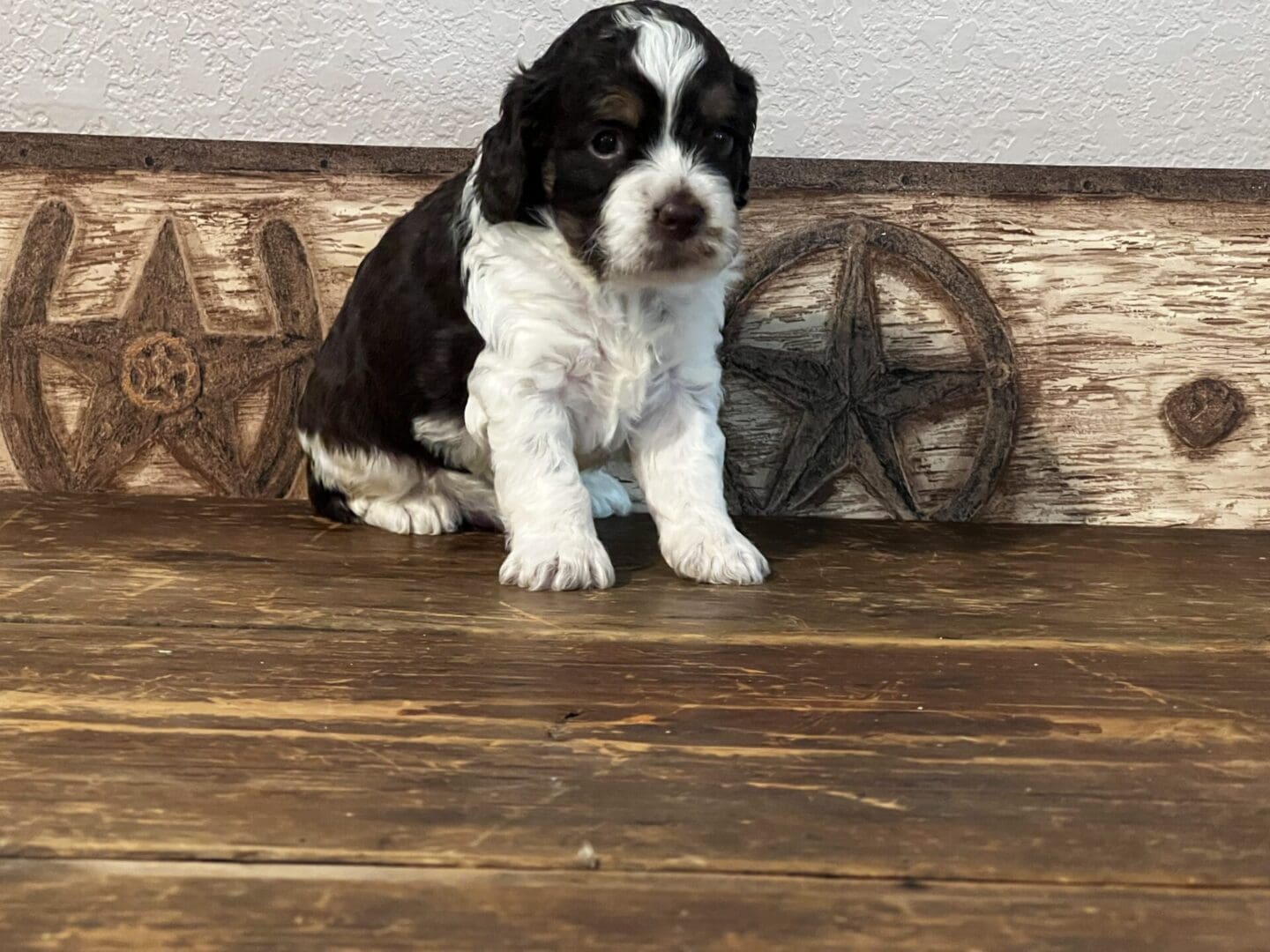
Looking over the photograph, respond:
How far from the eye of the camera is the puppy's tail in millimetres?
2713

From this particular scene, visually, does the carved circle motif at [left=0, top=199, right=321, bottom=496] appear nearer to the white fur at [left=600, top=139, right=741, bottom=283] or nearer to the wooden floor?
the wooden floor

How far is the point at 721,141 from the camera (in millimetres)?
2168

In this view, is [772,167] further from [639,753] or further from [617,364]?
[639,753]

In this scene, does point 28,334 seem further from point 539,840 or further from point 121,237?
point 539,840

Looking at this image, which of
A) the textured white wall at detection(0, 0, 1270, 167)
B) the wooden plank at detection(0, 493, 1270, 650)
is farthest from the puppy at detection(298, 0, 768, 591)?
the textured white wall at detection(0, 0, 1270, 167)

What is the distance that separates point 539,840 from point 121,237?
223 cm

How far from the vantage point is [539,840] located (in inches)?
45.2

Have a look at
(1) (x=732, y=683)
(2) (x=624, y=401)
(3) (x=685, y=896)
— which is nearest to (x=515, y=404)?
(2) (x=624, y=401)

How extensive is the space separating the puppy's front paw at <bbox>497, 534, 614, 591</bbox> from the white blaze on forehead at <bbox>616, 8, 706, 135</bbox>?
70 centimetres

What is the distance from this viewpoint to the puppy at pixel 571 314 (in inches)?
81.6

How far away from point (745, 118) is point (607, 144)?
279 mm

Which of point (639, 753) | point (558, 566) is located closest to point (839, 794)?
point (639, 753)

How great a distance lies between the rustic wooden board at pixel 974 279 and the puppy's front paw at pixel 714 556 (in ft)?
2.22

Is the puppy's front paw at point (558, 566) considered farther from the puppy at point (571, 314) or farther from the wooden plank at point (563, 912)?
the wooden plank at point (563, 912)
